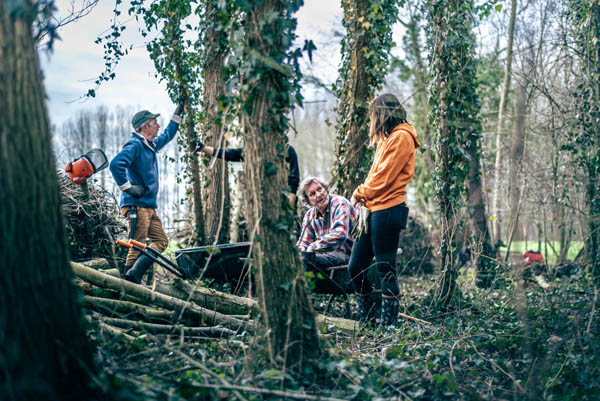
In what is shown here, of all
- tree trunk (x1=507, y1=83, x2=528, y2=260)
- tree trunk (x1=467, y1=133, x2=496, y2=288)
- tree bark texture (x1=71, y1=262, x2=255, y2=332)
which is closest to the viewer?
tree bark texture (x1=71, y1=262, x2=255, y2=332)

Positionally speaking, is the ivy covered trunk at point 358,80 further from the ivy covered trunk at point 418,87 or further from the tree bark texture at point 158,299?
the ivy covered trunk at point 418,87

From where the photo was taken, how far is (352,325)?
12.8 ft

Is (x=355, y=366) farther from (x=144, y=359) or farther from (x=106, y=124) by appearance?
(x=106, y=124)

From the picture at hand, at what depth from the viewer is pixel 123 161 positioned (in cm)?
482

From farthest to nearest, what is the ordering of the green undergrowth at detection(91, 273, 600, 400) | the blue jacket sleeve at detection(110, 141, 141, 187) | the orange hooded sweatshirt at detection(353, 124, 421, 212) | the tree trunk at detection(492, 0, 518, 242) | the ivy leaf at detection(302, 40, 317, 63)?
the tree trunk at detection(492, 0, 518, 242) → the blue jacket sleeve at detection(110, 141, 141, 187) → the orange hooded sweatshirt at detection(353, 124, 421, 212) → the ivy leaf at detection(302, 40, 317, 63) → the green undergrowth at detection(91, 273, 600, 400)

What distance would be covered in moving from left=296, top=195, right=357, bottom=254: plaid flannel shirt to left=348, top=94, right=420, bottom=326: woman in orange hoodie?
39 centimetres

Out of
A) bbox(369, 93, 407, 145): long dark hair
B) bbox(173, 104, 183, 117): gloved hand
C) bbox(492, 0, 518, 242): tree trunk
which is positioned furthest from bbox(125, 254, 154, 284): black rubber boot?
bbox(492, 0, 518, 242): tree trunk

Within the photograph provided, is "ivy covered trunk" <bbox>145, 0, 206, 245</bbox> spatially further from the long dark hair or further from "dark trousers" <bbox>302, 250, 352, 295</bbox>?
the long dark hair

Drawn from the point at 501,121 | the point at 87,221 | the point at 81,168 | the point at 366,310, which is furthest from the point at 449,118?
the point at 501,121

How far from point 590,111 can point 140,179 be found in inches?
225

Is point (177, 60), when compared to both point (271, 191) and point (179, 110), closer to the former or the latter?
point (179, 110)

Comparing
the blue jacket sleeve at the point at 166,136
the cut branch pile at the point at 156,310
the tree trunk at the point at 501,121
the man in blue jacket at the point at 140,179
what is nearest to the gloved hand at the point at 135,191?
the man in blue jacket at the point at 140,179

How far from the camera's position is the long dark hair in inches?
155

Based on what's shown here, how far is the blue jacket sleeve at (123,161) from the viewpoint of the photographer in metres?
4.78
